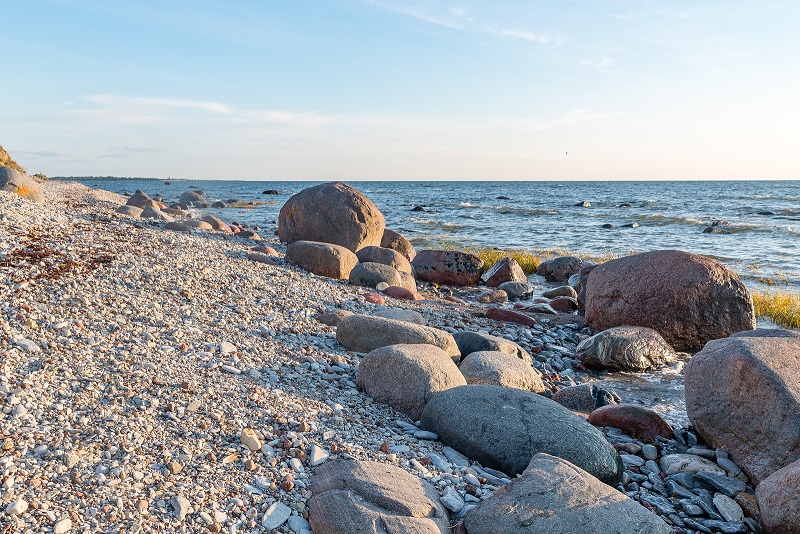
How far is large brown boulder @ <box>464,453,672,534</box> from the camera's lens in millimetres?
3346

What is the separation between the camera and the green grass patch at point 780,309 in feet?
34.0

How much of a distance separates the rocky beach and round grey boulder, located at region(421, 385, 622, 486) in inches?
0.7

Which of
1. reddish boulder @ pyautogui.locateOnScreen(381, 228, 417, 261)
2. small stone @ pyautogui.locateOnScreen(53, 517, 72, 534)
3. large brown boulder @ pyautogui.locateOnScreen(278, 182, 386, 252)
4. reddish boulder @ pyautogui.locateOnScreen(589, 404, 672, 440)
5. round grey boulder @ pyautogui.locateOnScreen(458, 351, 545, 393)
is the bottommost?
reddish boulder @ pyautogui.locateOnScreen(589, 404, 672, 440)

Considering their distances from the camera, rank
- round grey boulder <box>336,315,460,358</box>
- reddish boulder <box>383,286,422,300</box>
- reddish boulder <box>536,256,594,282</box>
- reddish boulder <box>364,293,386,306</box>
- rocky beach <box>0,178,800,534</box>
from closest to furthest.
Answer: rocky beach <box>0,178,800,534</box> → round grey boulder <box>336,315,460,358</box> → reddish boulder <box>364,293,386,306</box> → reddish boulder <box>383,286,422,300</box> → reddish boulder <box>536,256,594,282</box>

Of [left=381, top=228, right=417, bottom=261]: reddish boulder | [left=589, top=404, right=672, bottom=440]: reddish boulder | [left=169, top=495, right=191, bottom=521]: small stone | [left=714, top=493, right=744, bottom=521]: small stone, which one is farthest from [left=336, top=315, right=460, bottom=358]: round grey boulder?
[left=381, top=228, right=417, bottom=261]: reddish boulder

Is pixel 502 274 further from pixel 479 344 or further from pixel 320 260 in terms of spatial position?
pixel 479 344

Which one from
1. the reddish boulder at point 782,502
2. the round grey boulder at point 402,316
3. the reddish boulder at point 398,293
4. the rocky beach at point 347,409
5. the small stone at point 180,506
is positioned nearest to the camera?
the small stone at point 180,506

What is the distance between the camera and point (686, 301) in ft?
28.5

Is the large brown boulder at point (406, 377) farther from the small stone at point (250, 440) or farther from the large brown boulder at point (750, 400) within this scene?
the large brown boulder at point (750, 400)

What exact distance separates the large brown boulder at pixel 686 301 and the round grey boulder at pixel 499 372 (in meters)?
3.34

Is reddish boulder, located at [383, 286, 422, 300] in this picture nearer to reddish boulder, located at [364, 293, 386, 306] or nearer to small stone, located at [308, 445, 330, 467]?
reddish boulder, located at [364, 293, 386, 306]

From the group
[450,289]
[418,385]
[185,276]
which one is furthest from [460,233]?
[418,385]

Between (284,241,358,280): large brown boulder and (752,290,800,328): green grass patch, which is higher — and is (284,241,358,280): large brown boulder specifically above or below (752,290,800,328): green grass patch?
above

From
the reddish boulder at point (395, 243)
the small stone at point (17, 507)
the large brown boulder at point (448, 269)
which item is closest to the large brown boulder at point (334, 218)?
the reddish boulder at point (395, 243)
